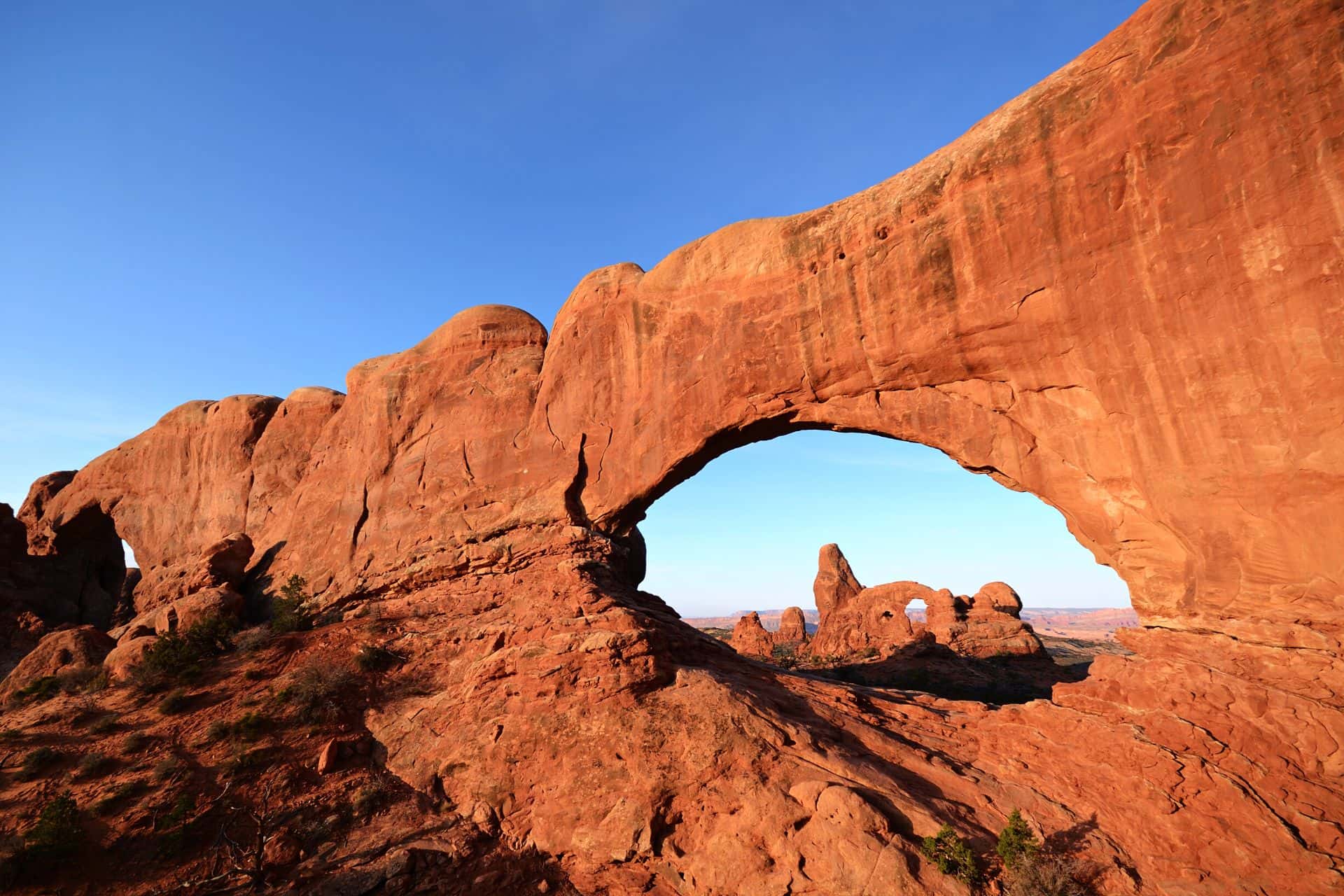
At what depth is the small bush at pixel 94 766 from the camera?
13.8 metres

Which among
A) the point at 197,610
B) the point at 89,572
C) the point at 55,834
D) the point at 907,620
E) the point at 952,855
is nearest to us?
the point at 952,855

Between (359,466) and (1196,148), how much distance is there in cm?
2541

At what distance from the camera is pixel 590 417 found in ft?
69.1

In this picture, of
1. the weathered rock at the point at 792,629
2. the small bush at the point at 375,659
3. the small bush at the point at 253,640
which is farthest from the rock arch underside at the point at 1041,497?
the weathered rock at the point at 792,629

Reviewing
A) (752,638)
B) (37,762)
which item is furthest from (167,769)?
(752,638)

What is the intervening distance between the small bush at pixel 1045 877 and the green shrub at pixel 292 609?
63.6ft

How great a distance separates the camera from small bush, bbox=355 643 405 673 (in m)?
16.8

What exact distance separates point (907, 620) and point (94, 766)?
35927mm

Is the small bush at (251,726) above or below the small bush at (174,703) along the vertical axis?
below

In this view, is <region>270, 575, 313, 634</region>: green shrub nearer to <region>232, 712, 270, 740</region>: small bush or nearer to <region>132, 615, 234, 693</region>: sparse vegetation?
<region>132, 615, 234, 693</region>: sparse vegetation

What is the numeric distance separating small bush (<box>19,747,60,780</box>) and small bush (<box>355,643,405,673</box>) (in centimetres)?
603

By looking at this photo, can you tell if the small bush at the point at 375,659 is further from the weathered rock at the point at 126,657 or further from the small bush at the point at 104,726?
the weathered rock at the point at 126,657

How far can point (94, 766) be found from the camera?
13.9 meters

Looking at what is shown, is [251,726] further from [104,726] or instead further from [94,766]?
[104,726]
